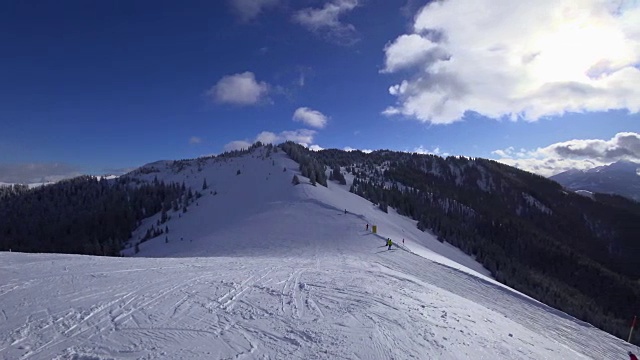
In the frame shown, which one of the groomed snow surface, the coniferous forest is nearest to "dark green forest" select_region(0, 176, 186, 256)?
the coniferous forest

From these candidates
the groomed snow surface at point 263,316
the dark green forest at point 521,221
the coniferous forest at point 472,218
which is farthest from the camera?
the dark green forest at point 521,221

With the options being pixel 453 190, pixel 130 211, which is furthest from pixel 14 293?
pixel 453 190

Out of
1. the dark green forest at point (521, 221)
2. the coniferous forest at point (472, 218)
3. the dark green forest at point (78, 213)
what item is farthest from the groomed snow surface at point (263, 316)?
the dark green forest at point (78, 213)

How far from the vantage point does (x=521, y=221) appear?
115 metres

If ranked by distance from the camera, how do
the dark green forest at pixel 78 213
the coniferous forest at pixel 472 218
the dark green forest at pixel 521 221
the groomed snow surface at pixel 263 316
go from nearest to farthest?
1. the groomed snow surface at pixel 263 316
2. the coniferous forest at pixel 472 218
3. the dark green forest at pixel 78 213
4. the dark green forest at pixel 521 221

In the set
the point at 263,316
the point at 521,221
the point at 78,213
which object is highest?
the point at 521,221

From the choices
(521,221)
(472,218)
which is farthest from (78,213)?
(521,221)

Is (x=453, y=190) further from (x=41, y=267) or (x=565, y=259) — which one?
(x=41, y=267)

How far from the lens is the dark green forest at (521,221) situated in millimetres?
57625

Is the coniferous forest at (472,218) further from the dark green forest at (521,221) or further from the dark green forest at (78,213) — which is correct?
the dark green forest at (521,221)

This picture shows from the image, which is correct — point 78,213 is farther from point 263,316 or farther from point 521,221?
point 521,221

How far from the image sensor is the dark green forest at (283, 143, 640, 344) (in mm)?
57625

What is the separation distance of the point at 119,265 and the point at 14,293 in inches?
198

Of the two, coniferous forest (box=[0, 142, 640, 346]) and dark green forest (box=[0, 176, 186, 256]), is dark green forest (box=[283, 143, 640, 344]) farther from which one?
dark green forest (box=[0, 176, 186, 256])
